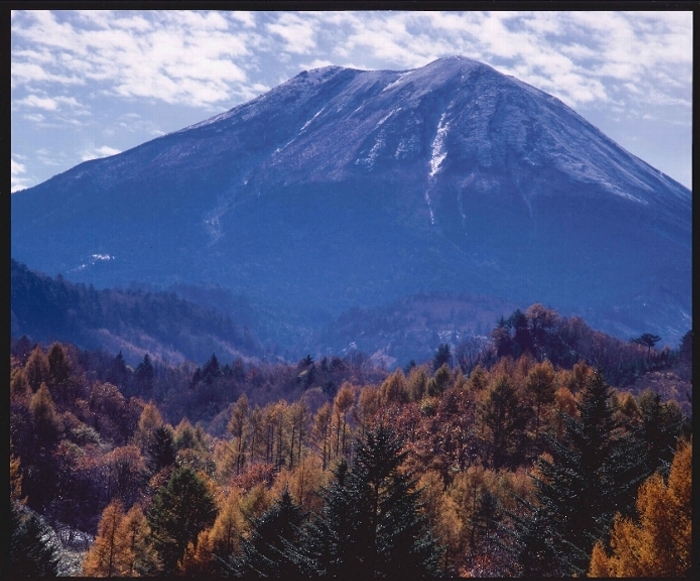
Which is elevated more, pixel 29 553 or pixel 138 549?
pixel 29 553

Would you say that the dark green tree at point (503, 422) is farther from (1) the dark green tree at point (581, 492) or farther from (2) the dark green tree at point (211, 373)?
(2) the dark green tree at point (211, 373)

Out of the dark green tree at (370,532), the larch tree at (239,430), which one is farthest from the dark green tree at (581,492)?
the larch tree at (239,430)

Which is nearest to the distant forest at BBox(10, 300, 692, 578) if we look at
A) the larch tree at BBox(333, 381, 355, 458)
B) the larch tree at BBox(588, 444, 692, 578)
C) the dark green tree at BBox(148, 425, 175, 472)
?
the larch tree at BBox(588, 444, 692, 578)

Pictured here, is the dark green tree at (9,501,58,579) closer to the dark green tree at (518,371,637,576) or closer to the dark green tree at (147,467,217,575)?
the dark green tree at (147,467,217,575)

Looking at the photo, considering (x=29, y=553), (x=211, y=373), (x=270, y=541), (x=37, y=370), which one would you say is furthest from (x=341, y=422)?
(x=211, y=373)

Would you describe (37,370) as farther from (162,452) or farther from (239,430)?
(162,452)

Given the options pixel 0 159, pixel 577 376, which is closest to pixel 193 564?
pixel 0 159

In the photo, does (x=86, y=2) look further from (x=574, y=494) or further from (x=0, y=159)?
(x=574, y=494)
